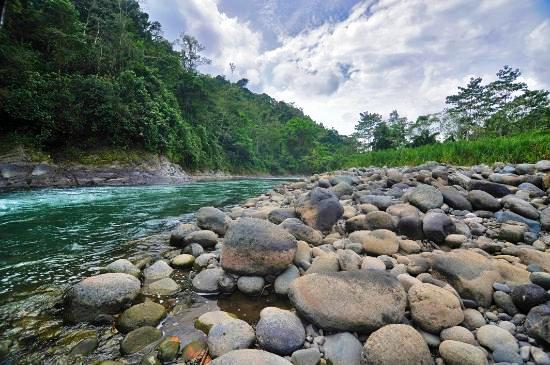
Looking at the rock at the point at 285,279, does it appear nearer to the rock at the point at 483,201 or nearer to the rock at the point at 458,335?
the rock at the point at 458,335

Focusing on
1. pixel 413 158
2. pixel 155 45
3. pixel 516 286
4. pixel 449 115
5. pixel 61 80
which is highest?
pixel 155 45

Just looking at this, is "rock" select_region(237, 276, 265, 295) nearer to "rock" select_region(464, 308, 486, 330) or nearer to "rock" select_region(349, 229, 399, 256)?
"rock" select_region(349, 229, 399, 256)

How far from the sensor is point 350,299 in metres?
2.63

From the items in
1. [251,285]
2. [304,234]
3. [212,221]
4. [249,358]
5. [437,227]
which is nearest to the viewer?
[249,358]

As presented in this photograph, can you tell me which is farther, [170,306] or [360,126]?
[360,126]

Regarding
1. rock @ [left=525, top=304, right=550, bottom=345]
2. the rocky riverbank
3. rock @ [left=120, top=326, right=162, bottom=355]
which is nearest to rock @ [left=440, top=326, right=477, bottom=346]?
the rocky riverbank

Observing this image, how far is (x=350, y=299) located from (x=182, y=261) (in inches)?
101

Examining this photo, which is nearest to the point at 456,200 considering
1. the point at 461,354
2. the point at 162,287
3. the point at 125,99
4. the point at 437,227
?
the point at 437,227

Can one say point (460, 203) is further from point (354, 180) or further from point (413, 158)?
point (413, 158)

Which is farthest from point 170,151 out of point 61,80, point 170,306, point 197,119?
point 170,306

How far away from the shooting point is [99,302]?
8.98 feet

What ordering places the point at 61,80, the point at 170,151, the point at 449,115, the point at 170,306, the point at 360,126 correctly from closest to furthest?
the point at 170,306 → the point at 61,80 → the point at 170,151 → the point at 449,115 → the point at 360,126

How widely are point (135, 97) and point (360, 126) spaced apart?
4912 cm

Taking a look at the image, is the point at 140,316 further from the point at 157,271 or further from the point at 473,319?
the point at 473,319
